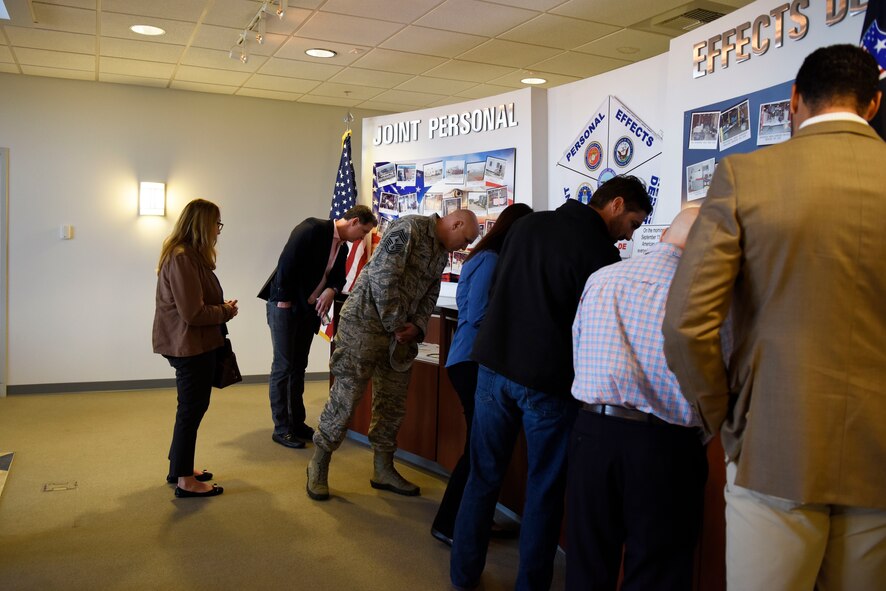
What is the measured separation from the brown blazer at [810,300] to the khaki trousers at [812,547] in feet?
0.19

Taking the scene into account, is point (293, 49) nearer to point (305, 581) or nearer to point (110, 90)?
point (110, 90)

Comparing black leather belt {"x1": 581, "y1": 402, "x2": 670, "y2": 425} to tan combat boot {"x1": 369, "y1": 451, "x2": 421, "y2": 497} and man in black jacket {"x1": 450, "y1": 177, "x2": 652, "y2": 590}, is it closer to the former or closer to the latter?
man in black jacket {"x1": 450, "y1": 177, "x2": 652, "y2": 590}

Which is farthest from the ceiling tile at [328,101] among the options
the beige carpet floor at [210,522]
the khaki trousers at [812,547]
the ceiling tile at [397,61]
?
the khaki trousers at [812,547]

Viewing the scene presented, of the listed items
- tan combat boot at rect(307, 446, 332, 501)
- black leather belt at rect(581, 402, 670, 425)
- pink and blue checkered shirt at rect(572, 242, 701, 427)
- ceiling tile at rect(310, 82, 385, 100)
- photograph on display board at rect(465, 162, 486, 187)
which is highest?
ceiling tile at rect(310, 82, 385, 100)

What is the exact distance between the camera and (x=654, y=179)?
4.53m

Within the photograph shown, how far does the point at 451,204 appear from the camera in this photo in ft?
19.9

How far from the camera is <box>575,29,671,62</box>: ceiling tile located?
5508mm

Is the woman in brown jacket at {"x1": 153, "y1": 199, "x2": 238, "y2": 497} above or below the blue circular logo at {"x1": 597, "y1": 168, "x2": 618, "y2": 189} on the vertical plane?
below

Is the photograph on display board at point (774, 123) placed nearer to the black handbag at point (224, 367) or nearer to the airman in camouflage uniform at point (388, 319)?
the airman in camouflage uniform at point (388, 319)

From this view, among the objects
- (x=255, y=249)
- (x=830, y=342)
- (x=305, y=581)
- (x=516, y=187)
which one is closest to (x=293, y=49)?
(x=516, y=187)

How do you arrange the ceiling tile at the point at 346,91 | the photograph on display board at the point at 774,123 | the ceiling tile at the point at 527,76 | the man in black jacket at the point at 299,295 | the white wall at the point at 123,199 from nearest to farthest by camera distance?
the photograph on display board at the point at 774,123, the man in black jacket at the point at 299,295, the ceiling tile at the point at 527,76, the white wall at the point at 123,199, the ceiling tile at the point at 346,91

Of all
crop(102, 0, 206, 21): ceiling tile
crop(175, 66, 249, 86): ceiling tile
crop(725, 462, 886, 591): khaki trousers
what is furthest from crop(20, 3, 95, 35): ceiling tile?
crop(725, 462, 886, 591): khaki trousers

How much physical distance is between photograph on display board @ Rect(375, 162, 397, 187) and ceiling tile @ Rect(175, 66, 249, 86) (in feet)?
5.11

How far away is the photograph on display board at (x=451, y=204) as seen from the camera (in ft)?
19.7
